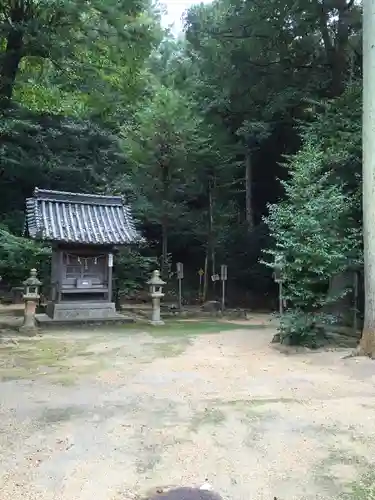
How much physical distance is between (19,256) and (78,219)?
4.73m

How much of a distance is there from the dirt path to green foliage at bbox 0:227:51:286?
8.51m

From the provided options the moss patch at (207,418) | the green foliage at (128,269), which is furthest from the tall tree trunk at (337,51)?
the moss patch at (207,418)

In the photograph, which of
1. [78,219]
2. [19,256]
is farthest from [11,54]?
[19,256]

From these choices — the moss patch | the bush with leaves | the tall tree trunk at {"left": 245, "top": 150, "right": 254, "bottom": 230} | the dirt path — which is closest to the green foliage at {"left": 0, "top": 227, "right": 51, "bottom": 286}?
the tall tree trunk at {"left": 245, "top": 150, "right": 254, "bottom": 230}

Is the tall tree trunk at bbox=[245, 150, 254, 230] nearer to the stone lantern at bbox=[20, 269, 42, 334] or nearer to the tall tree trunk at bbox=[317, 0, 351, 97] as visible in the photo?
the tall tree trunk at bbox=[317, 0, 351, 97]

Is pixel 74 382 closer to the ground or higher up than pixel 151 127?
closer to the ground

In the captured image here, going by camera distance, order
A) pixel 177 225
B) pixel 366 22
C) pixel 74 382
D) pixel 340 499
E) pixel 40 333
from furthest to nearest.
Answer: pixel 177 225 < pixel 40 333 < pixel 366 22 < pixel 74 382 < pixel 340 499

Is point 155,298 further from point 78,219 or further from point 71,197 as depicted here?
point 71,197

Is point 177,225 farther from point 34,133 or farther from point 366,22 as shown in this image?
point 366,22

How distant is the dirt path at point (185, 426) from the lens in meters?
3.23

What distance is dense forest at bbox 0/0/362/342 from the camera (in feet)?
29.9

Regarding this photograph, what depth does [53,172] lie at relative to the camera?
65.1 ft

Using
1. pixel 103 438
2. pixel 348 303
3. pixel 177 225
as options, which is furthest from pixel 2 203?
pixel 103 438

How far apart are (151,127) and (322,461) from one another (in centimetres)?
1379
